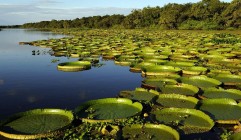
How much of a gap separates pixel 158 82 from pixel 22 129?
16.5 feet

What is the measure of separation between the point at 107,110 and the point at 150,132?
1599 mm

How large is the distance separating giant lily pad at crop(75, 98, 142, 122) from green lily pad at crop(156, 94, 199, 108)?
83 cm

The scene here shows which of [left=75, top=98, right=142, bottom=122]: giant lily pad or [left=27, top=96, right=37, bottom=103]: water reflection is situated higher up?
[left=75, top=98, right=142, bottom=122]: giant lily pad

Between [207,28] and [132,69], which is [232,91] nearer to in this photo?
[132,69]

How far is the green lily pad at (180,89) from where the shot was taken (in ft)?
26.9

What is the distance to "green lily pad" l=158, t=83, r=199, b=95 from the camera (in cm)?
819

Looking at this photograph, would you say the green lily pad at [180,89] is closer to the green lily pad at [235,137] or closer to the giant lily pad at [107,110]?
the giant lily pad at [107,110]

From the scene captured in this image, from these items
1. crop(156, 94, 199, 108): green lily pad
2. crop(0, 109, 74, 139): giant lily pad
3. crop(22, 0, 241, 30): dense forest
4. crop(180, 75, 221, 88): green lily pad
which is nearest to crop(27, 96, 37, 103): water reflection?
crop(0, 109, 74, 139): giant lily pad

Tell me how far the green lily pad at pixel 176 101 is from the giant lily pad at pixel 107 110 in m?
0.83

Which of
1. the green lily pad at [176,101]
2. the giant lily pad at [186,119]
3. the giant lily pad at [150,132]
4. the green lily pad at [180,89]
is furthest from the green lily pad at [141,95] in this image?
the giant lily pad at [150,132]

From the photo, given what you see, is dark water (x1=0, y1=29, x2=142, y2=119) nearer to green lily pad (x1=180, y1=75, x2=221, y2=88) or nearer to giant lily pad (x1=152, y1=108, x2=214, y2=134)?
green lily pad (x1=180, y1=75, x2=221, y2=88)

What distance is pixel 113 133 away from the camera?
211 inches

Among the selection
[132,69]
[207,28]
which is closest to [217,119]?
[132,69]

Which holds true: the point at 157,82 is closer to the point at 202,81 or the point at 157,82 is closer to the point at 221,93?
the point at 202,81
